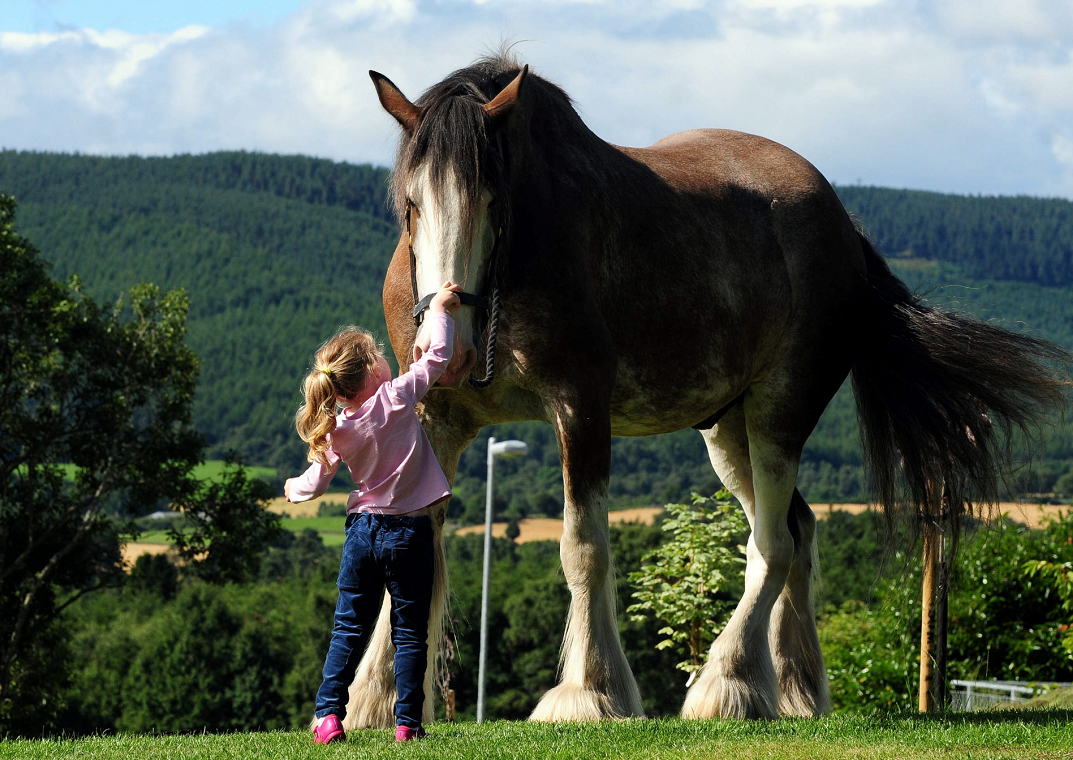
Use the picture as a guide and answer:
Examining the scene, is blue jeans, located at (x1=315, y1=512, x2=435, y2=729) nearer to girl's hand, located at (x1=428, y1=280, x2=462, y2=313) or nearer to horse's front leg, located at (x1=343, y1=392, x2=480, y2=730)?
horse's front leg, located at (x1=343, y1=392, x2=480, y2=730)

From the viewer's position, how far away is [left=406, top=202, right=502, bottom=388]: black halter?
14.9 feet

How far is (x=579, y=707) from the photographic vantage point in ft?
16.2

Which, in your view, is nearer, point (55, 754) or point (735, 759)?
point (735, 759)

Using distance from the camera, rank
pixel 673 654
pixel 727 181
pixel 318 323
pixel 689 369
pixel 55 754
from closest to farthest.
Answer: pixel 55 754 → pixel 689 369 → pixel 727 181 → pixel 673 654 → pixel 318 323

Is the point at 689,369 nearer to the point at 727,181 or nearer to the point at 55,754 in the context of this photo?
the point at 727,181

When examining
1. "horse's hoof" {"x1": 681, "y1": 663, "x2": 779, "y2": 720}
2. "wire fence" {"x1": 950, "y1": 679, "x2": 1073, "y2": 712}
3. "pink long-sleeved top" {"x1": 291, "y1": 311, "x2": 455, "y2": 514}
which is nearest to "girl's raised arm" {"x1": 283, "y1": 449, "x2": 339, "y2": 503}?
"pink long-sleeved top" {"x1": 291, "y1": 311, "x2": 455, "y2": 514}

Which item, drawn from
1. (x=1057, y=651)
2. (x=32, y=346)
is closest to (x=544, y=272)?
(x=1057, y=651)

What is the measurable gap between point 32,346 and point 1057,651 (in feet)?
56.3

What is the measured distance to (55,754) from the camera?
4.67 metres

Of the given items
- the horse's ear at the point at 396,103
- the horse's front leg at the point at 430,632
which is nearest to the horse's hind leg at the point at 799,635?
the horse's front leg at the point at 430,632

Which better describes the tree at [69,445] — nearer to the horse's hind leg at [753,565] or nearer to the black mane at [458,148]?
the horse's hind leg at [753,565]

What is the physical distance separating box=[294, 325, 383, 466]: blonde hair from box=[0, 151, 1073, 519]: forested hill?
96432 millimetres

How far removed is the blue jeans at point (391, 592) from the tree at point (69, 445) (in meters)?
17.3

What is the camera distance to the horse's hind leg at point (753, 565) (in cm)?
583
